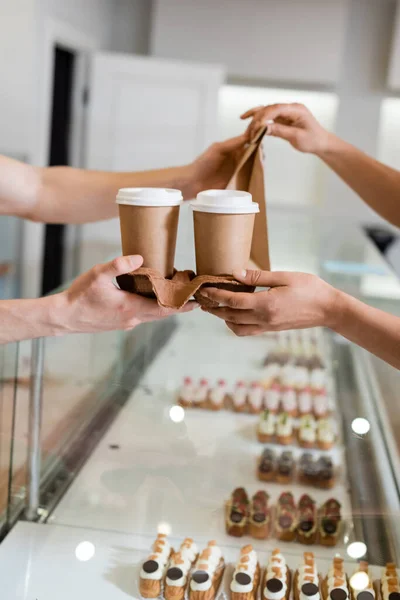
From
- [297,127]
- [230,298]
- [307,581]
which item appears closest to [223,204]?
[230,298]

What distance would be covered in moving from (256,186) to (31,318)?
1.61 ft

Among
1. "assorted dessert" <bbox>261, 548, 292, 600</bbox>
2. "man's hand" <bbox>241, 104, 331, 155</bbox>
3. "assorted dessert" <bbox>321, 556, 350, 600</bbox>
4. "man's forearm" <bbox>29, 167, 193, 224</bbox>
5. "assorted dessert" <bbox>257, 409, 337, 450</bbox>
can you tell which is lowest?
"assorted dessert" <bbox>261, 548, 292, 600</bbox>

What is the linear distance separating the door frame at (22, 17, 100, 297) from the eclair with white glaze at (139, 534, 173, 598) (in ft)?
10.4

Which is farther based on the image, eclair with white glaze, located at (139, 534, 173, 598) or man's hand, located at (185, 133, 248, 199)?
man's hand, located at (185, 133, 248, 199)

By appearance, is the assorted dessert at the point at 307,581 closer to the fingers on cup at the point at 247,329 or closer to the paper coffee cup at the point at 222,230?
the fingers on cup at the point at 247,329

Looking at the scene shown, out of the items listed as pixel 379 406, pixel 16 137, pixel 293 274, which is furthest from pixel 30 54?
pixel 293 274

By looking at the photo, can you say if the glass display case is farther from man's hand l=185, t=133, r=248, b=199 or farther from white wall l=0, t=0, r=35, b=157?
white wall l=0, t=0, r=35, b=157

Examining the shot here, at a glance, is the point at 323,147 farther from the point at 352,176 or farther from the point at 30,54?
the point at 30,54

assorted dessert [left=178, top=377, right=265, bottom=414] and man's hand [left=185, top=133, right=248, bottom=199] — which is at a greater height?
man's hand [left=185, top=133, right=248, bottom=199]

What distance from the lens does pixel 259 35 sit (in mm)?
5043

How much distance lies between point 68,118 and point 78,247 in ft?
3.49

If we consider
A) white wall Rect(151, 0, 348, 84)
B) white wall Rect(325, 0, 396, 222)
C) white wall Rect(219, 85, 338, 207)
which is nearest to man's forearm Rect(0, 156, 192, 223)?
white wall Rect(151, 0, 348, 84)

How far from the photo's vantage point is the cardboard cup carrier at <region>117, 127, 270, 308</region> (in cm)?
101

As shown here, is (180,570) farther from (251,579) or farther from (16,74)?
(16,74)
